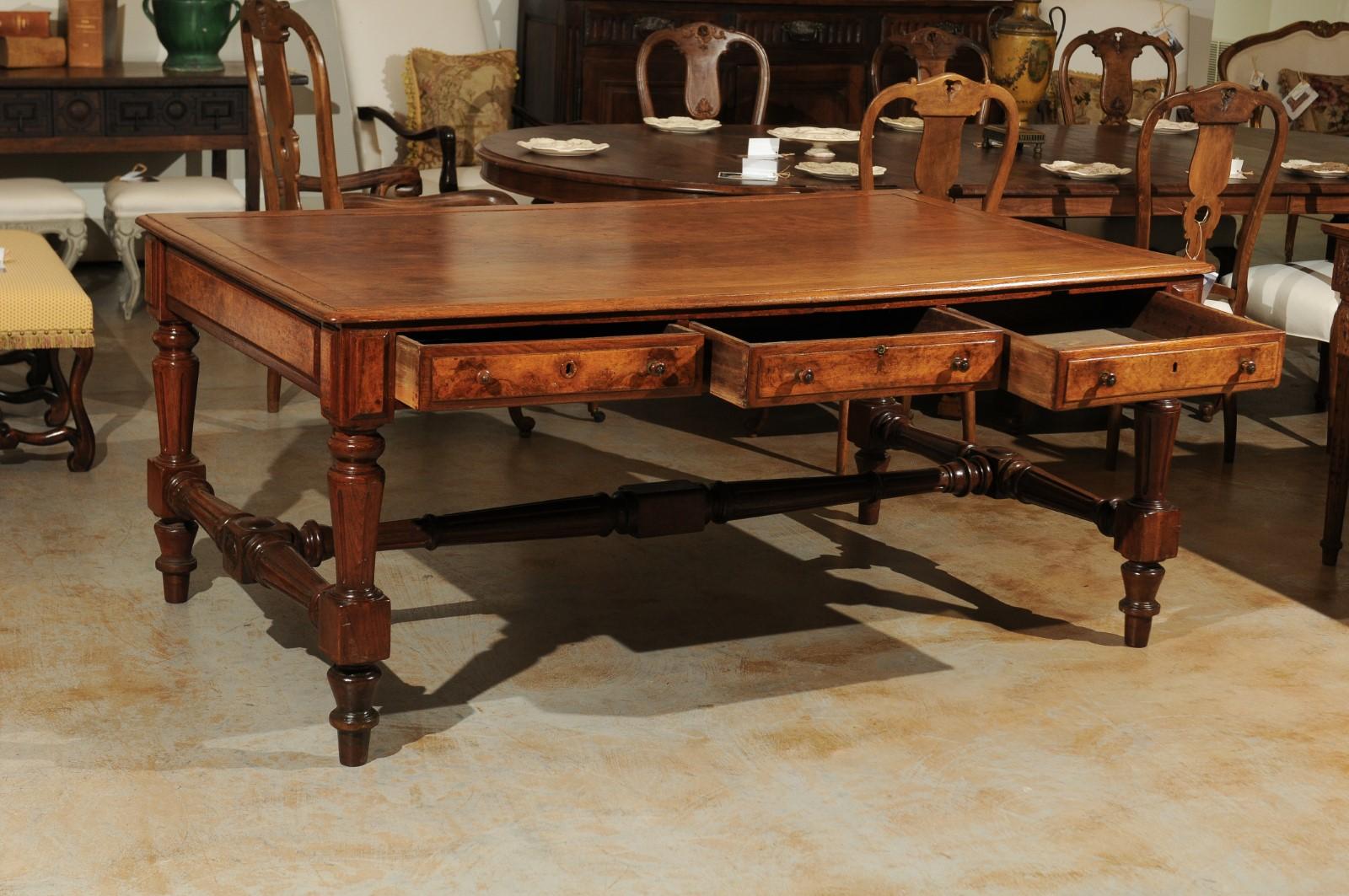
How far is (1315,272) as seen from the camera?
4.16 m

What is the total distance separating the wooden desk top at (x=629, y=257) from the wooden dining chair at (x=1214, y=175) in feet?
2.38

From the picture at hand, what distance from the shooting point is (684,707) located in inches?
107

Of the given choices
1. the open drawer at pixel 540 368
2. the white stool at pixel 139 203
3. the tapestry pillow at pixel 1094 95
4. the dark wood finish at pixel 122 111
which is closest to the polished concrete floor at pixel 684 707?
the open drawer at pixel 540 368

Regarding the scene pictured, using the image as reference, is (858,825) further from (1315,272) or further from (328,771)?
(1315,272)

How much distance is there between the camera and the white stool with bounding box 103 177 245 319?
5324 millimetres

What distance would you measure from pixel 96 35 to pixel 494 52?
1355 mm

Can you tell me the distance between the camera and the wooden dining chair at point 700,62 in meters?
5.06

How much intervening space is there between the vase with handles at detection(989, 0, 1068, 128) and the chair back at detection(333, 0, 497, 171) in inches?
80.9

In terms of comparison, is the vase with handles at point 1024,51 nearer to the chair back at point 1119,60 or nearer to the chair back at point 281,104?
the chair back at point 1119,60

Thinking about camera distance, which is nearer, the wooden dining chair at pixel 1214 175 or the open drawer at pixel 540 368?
the open drawer at pixel 540 368

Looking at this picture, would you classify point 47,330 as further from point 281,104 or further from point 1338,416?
point 1338,416

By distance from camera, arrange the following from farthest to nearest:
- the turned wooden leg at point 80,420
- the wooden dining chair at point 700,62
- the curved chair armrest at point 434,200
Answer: the wooden dining chair at point 700,62, the curved chair armrest at point 434,200, the turned wooden leg at point 80,420

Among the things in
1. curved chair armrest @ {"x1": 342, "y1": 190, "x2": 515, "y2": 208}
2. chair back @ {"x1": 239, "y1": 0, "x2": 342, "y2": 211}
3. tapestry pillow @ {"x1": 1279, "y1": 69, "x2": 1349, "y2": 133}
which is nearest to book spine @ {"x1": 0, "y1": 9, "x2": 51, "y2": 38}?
curved chair armrest @ {"x1": 342, "y1": 190, "x2": 515, "y2": 208}

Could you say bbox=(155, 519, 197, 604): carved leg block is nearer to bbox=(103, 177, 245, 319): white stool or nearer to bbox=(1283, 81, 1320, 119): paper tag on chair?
bbox=(103, 177, 245, 319): white stool
